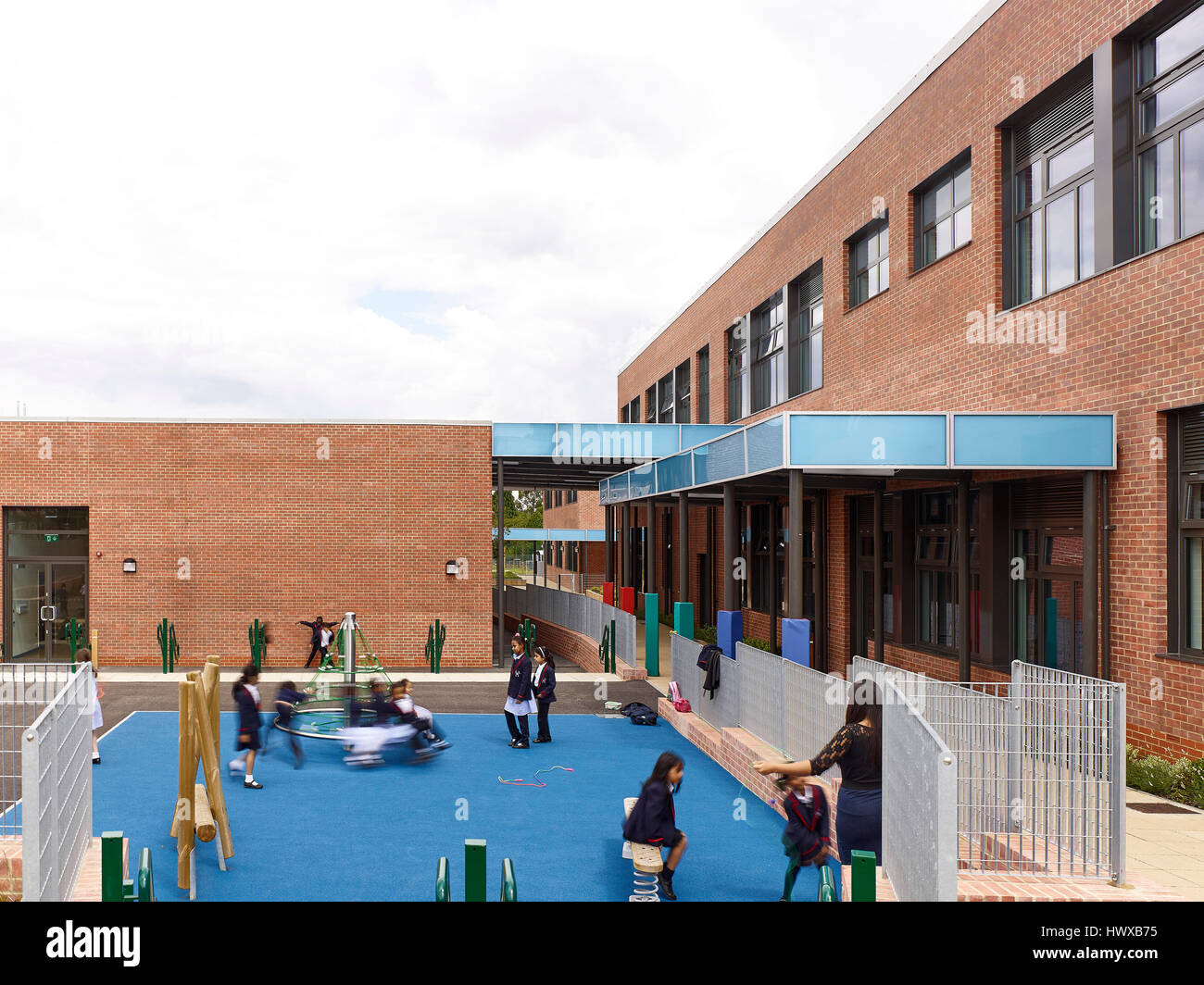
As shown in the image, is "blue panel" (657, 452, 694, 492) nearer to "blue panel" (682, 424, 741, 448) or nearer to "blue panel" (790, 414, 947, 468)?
"blue panel" (682, 424, 741, 448)

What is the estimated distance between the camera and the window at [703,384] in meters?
31.5

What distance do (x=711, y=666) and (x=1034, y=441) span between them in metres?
5.30

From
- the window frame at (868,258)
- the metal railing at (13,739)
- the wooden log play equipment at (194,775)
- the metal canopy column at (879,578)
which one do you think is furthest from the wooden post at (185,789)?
the window frame at (868,258)

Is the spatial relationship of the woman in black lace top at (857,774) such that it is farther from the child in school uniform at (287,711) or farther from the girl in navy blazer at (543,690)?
the child in school uniform at (287,711)

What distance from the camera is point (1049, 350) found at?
1351cm

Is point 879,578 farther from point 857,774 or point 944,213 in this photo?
point 857,774

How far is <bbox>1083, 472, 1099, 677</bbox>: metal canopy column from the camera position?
12.1 meters

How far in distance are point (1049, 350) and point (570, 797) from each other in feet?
28.8

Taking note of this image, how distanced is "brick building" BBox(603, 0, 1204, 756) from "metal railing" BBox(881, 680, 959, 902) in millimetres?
5858

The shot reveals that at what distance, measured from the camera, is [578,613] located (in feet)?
82.0

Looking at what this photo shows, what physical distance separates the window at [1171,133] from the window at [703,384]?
19.4m

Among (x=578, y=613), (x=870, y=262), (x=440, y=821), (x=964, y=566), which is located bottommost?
(x=440, y=821)

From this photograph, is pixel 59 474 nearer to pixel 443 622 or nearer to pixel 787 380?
pixel 443 622

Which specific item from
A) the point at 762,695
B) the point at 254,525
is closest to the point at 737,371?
the point at 254,525
